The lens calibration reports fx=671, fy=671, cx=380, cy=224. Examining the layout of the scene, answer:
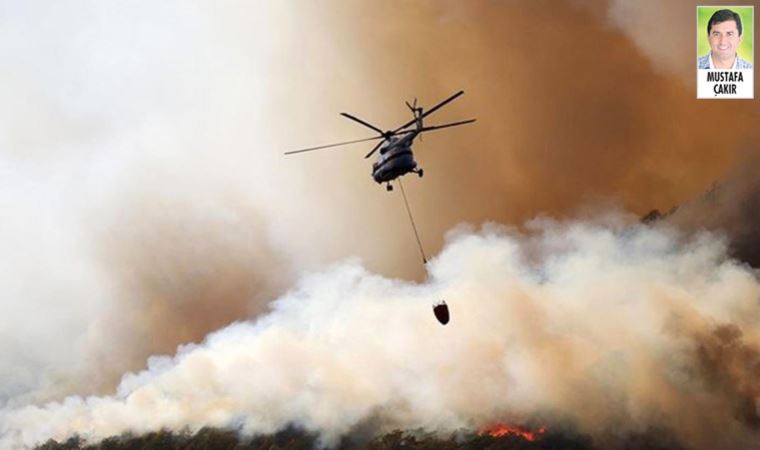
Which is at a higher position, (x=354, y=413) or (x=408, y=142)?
(x=354, y=413)

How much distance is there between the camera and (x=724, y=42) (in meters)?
53.8

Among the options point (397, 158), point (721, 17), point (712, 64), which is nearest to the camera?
point (397, 158)

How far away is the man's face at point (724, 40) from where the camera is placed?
53.5 meters

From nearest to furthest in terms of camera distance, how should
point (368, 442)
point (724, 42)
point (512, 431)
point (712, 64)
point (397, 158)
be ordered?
point (397, 158) < point (724, 42) < point (712, 64) < point (512, 431) < point (368, 442)

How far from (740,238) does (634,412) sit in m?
30.7

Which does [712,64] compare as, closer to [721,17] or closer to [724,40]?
[724,40]

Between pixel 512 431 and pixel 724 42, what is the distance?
83.0m

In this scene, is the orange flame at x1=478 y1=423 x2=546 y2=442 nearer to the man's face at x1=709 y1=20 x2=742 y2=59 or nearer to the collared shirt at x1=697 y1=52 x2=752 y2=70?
the collared shirt at x1=697 y1=52 x2=752 y2=70

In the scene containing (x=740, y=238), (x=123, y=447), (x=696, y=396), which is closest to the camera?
(x=696, y=396)

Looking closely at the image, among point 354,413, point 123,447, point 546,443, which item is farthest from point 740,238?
point 123,447

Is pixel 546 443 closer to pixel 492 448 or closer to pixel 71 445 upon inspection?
pixel 492 448

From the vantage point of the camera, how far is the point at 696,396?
94.2m

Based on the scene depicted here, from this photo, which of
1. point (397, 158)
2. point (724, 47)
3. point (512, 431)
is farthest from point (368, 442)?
point (397, 158)

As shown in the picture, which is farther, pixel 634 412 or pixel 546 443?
pixel 546 443
